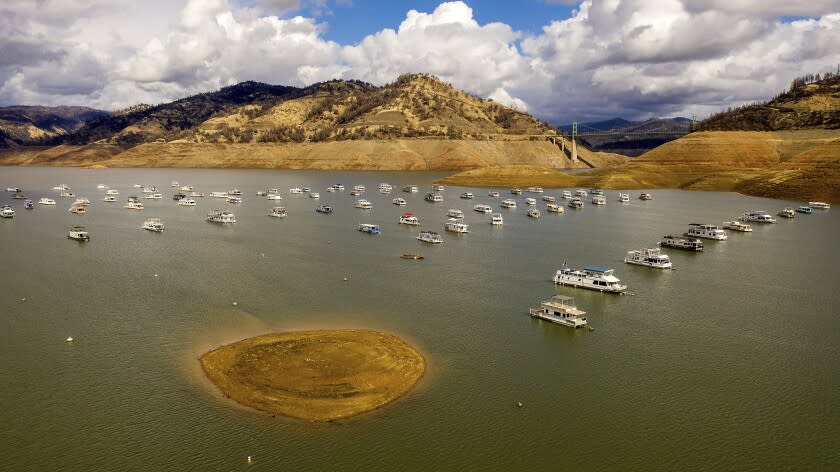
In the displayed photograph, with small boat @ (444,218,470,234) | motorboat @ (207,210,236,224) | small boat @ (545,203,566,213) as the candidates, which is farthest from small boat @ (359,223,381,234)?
small boat @ (545,203,566,213)

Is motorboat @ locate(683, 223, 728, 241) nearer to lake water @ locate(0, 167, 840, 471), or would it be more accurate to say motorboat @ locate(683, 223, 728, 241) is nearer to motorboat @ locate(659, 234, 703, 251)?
lake water @ locate(0, 167, 840, 471)

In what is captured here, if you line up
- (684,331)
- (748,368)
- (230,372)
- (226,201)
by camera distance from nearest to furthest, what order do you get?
Result: (230,372) < (748,368) < (684,331) < (226,201)

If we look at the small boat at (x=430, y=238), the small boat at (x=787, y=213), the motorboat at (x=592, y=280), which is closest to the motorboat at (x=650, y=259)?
the motorboat at (x=592, y=280)

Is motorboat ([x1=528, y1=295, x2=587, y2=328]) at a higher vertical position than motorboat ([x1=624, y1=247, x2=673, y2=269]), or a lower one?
lower

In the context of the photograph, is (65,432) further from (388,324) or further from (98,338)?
(388,324)

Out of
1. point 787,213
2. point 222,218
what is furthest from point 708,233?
point 222,218

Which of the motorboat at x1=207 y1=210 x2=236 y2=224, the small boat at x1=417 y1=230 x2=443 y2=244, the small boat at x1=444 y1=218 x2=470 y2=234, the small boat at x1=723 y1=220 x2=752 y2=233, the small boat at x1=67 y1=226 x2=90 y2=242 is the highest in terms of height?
the motorboat at x1=207 y1=210 x2=236 y2=224

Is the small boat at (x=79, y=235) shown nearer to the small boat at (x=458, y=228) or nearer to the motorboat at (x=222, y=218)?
the motorboat at (x=222, y=218)

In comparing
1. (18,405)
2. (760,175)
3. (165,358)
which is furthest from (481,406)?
(760,175)
